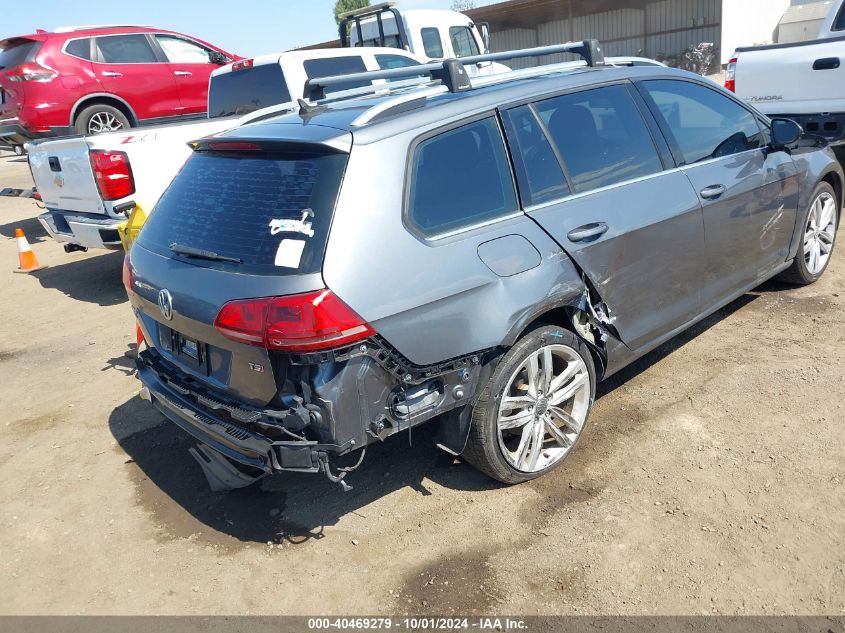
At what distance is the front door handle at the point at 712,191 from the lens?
4.17m

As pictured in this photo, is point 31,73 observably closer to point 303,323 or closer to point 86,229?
point 86,229

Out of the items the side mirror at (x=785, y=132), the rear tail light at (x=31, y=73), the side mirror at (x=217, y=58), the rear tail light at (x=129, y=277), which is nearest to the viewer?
the rear tail light at (x=129, y=277)

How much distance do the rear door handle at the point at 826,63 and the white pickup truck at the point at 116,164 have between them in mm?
5148

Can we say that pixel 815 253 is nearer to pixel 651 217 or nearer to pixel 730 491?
pixel 651 217

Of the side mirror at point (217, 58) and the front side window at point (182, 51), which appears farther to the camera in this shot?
the side mirror at point (217, 58)

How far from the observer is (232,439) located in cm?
303

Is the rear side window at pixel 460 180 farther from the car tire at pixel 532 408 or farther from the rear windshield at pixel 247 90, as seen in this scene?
the rear windshield at pixel 247 90

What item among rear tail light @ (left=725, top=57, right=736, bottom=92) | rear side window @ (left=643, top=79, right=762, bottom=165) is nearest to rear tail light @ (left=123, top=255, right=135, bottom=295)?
rear side window @ (left=643, top=79, right=762, bottom=165)

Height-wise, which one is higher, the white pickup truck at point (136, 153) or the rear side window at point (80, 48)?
the rear side window at point (80, 48)

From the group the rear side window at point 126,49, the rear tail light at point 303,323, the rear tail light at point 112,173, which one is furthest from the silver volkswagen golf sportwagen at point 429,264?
the rear side window at point 126,49

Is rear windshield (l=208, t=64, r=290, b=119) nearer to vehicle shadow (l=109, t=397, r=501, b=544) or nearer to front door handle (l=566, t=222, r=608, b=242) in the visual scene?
vehicle shadow (l=109, t=397, r=501, b=544)

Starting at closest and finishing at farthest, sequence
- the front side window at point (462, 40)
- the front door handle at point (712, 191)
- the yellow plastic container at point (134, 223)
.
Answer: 1. the front door handle at point (712, 191)
2. the yellow plastic container at point (134, 223)
3. the front side window at point (462, 40)

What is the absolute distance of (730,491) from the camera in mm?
3311

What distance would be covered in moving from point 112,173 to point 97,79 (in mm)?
5133
